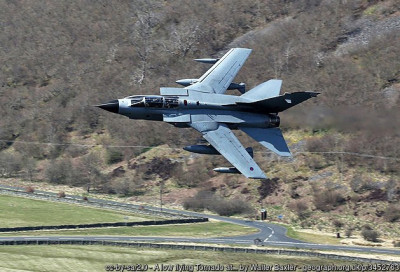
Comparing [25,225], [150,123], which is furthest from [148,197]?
[25,225]

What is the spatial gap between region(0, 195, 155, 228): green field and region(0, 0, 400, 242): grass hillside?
1106 cm

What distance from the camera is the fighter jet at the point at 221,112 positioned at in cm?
5784

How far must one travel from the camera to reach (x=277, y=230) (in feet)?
325

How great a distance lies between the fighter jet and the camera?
5784 cm

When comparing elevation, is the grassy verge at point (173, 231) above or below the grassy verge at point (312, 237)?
above

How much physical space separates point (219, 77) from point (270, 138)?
24.8 feet

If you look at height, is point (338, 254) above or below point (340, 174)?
below

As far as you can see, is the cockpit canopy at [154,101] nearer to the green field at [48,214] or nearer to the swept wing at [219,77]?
the swept wing at [219,77]

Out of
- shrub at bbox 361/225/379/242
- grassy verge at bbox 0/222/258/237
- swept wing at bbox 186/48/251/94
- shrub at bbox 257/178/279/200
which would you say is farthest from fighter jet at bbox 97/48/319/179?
shrub at bbox 257/178/279/200

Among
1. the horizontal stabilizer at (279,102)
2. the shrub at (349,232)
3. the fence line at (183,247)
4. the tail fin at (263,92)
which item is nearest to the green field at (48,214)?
the fence line at (183,247)

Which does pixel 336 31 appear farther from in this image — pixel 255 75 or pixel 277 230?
pixel 277 230

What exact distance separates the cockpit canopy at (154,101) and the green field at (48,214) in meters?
43.9

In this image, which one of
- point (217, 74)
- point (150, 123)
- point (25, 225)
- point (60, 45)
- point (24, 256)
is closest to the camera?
point (217, 74)

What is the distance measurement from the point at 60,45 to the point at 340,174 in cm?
8688
